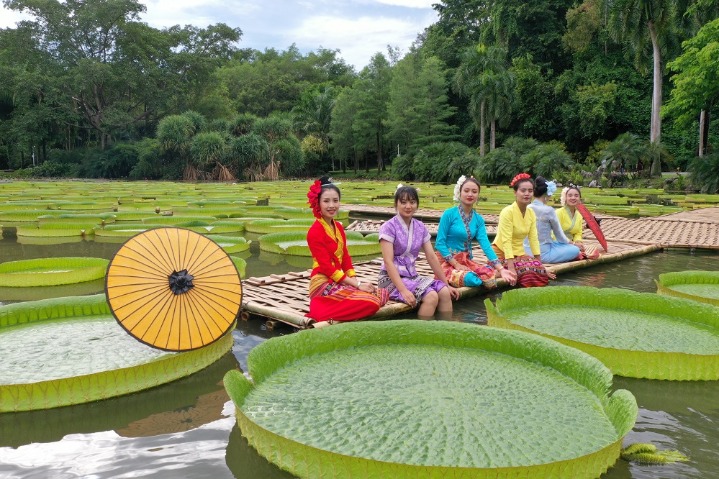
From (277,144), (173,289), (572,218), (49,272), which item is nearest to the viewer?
(173,289)

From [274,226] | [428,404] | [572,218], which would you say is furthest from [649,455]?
[274,226]

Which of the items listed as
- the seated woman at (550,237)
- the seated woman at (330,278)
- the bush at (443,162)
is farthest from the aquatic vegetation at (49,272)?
the bush at (443,162)

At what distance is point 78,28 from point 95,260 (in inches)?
1431

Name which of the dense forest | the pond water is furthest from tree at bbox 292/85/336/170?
the pond water

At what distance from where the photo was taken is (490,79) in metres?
30.0

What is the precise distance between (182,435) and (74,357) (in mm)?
1009

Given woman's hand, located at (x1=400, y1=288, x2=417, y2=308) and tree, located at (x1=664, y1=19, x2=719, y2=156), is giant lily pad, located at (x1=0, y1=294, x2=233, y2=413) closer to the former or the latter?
woman's hand, located at (x1=400, y1=288, x2=417, y2=308)

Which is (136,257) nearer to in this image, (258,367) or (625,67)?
(258,367)

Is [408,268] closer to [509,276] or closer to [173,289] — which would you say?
[509,276]

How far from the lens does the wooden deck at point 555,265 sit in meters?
4.20

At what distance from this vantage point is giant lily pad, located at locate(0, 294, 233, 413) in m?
2.69

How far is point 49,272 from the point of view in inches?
218

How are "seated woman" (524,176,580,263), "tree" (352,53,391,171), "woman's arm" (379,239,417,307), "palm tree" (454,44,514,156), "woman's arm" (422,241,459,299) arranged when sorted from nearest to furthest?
"woman's arm" (379,239,417,307), "woman's arm" (422,241,459,299), "seated woman" (524,176,580,263), "palm tree" (454,44,514,156), "tree" (352,53,391,171)

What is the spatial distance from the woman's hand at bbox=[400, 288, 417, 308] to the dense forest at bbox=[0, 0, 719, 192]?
2035 cm
